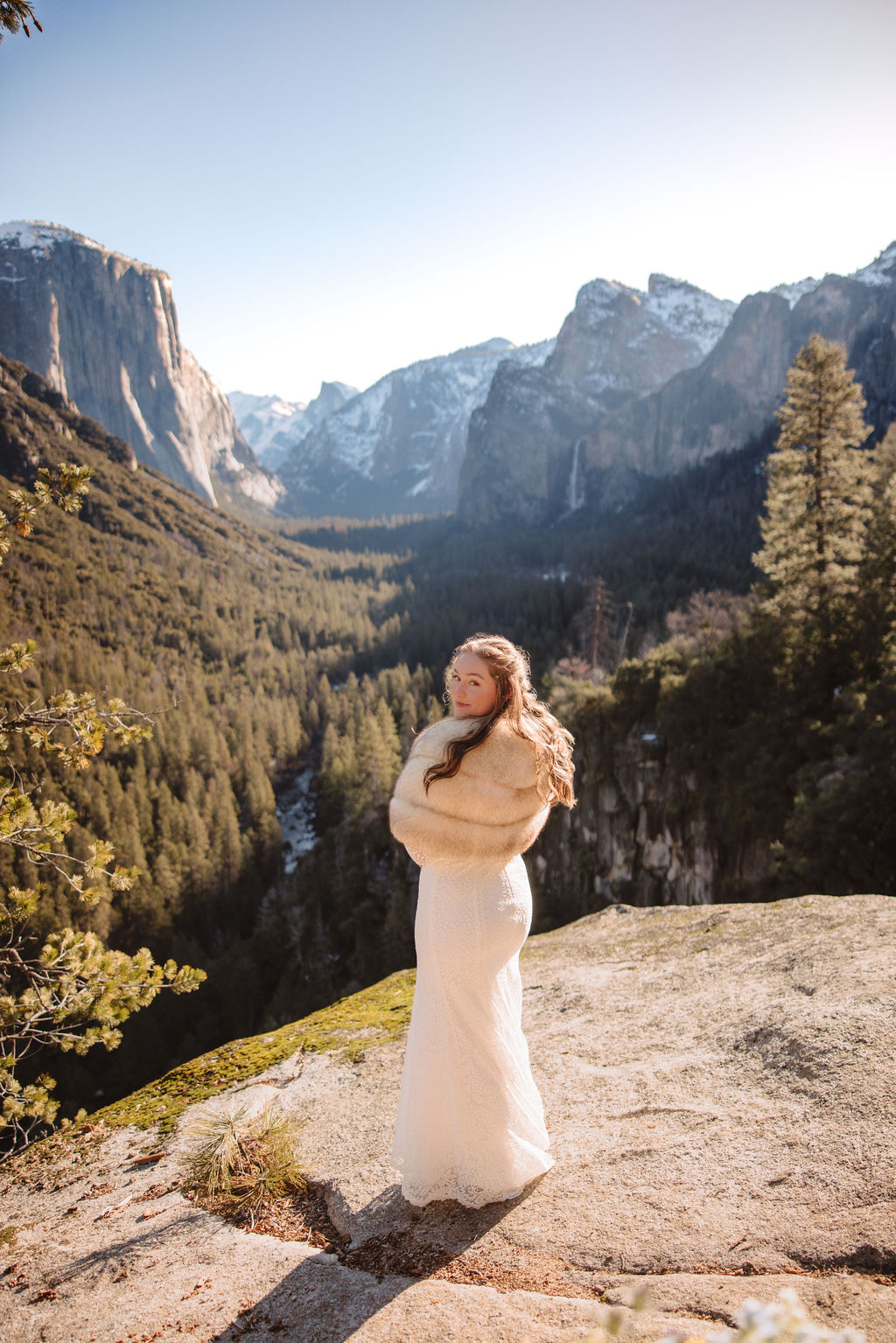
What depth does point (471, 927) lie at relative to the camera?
3307 mm

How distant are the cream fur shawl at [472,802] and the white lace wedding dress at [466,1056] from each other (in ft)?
0.55

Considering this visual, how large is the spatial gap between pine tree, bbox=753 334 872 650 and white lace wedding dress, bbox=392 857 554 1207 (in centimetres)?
1578

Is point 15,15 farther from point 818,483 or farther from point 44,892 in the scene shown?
point 818,483

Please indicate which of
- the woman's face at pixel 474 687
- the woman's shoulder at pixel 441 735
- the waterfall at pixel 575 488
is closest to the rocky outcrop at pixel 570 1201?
the woman's shoulder at pixel 441 735

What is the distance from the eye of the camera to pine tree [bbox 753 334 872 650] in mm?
16516

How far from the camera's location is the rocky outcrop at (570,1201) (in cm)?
257

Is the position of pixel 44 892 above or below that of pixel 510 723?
below

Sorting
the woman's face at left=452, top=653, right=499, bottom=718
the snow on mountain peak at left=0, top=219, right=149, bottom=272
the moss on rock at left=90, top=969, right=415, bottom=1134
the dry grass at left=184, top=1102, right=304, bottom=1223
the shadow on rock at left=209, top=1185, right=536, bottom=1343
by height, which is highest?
the snow on mountain peak at left=0, top=219, right=149, bottom=272

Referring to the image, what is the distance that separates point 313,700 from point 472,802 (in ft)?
256

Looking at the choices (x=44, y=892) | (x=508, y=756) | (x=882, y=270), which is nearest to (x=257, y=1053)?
(x=44, y=892)

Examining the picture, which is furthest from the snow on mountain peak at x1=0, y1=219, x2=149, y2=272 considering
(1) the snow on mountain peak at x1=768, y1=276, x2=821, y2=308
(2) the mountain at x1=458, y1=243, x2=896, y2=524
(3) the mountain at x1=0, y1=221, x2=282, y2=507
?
(1) the snow on mountain peak at x1=768, y1=276, x2=821, y2=308

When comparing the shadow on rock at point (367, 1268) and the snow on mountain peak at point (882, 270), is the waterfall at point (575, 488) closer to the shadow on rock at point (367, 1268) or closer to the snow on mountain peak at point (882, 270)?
the snow on mountain peak at point (882, 270)

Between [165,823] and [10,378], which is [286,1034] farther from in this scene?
[10,378]

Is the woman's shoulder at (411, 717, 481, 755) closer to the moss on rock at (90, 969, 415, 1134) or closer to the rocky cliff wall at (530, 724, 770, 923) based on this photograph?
the moss on rock at (90, 969, 415, 1134)
